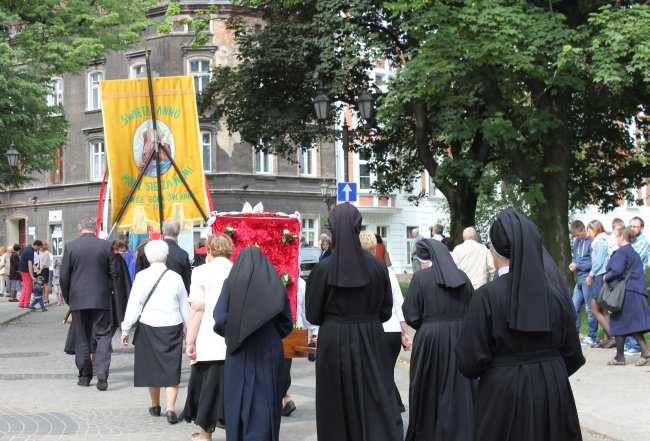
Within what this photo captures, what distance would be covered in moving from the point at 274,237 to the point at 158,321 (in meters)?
2.10

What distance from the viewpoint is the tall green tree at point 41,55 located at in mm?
25438

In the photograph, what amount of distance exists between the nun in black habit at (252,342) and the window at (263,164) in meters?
43.9

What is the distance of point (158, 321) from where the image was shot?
1083 centimetres

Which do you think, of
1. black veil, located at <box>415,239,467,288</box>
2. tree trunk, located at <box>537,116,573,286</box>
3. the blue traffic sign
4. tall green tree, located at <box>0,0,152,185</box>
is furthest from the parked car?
black veil, located at <box>415,239,467,288</box>

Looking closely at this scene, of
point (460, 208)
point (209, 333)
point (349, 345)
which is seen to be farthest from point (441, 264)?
point (460, 208)

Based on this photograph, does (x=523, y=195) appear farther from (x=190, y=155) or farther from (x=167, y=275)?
(x=167, y=275)

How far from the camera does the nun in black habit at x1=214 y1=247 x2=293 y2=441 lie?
8.09m

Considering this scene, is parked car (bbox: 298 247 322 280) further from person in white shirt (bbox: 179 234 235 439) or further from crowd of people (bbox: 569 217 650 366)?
person in white shirt (bbox: 179 234 235 439)

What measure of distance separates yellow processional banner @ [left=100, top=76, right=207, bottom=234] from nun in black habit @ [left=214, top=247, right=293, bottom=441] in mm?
7353

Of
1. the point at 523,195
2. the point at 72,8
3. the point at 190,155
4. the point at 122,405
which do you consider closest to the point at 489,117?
the point at 523,195

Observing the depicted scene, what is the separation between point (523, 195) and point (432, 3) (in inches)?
187

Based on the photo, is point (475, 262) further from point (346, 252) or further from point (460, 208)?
point (460, 208)

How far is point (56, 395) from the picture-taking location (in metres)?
12.5

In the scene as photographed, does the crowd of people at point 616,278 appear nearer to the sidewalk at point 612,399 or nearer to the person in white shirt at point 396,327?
the sidewalk at point 612,399
